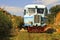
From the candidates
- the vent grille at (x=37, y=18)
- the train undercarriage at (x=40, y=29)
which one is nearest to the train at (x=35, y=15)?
the vent grille at (x=37, y=18)

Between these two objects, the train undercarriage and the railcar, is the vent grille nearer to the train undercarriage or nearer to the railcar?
the railcar

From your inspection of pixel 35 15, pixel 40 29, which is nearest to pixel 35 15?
pixel 35 15

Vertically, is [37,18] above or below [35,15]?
below

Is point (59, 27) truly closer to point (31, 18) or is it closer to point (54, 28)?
point (54, 28)

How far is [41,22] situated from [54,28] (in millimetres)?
2270

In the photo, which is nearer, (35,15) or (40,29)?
(40,29)

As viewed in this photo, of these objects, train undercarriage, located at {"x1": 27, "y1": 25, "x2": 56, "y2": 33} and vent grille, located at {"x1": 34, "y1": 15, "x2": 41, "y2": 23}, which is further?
vent grille, located at {"x1": 34, "y1": 15, "x2": 41, "y2": 23}

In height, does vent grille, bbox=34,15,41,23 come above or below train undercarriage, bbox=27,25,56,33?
above

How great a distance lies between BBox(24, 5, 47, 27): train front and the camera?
24950mm

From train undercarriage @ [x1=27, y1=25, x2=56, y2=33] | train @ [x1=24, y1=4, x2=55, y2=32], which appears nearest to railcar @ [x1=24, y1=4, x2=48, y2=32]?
train @ [x1=24, y1=4, x2=55, y2=32]

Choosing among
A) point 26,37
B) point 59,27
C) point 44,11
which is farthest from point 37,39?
point 44,11

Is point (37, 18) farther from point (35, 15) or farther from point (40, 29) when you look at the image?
point (40, 29)

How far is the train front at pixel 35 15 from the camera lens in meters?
25.0

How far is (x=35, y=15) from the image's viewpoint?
82.4 ft
